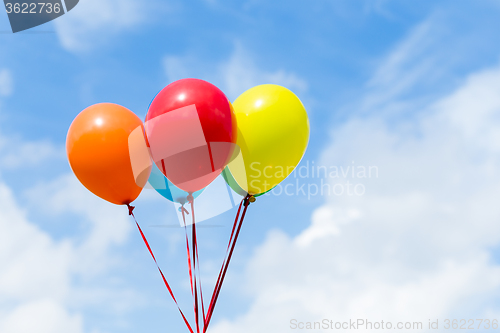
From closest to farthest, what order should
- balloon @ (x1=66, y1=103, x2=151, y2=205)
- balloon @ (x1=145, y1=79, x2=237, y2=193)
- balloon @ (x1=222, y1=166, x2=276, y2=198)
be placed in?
balloon @ (x1=145, y1=79, x2=237, y2=193) < balloon @ (x1=66, y1=103, x2=151, y2=205) < balloon @ (x1=222, y1=166, x2=276, y2=198)

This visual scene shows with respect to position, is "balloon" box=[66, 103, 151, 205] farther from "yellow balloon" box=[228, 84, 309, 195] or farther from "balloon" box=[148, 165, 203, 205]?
"yellow balloon" box=[228, 84, 309, 195]

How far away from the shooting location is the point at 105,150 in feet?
16.5

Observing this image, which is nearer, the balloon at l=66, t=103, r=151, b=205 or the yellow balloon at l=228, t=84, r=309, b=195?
the balloon at l=66, t=103, r=151, b=205

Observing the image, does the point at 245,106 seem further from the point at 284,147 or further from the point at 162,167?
the point at 162,167

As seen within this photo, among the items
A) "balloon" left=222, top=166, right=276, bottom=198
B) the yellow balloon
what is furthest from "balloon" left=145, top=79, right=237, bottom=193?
"balloon" left=222, top=166, right=276, bottom=198

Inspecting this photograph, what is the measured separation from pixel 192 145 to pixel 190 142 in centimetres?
4

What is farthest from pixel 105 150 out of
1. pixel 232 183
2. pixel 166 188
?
pixel 232 183

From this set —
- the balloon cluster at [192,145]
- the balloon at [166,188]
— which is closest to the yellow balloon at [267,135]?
the balloon cluster at [192,145]

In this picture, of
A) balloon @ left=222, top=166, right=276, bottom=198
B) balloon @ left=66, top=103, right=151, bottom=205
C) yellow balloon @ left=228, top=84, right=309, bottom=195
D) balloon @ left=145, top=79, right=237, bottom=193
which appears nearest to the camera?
balloon @ left=145, top=79, right=237, bottom=193

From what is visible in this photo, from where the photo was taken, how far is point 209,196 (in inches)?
229

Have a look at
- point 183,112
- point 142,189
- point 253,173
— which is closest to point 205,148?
point 183,112

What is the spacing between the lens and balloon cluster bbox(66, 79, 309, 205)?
15.8 feet

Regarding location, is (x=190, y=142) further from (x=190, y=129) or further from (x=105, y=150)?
(x=105, y=150)

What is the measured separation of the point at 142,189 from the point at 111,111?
102cm
